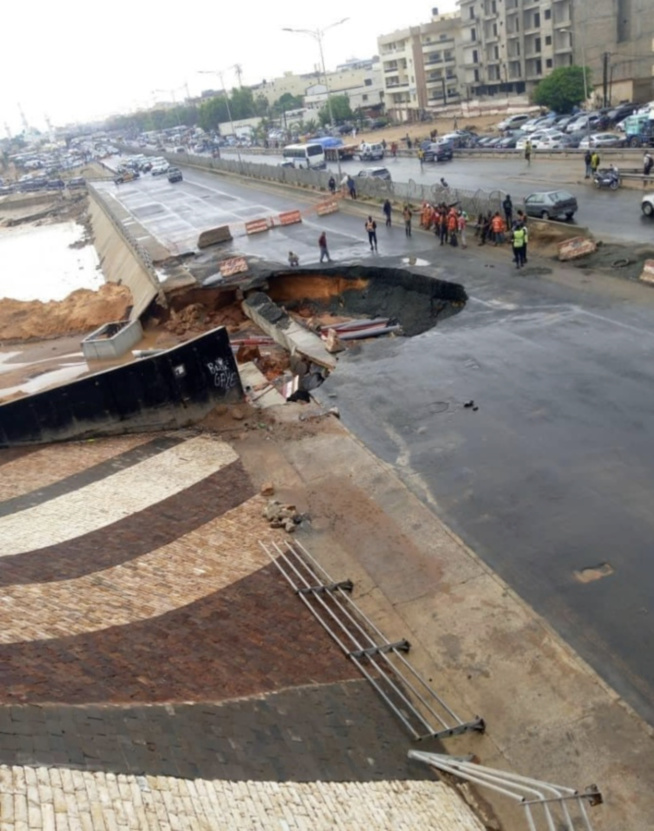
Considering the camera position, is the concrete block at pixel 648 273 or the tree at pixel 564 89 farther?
the tree at pixel 564 89

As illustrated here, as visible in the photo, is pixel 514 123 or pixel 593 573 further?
pixel 514 123

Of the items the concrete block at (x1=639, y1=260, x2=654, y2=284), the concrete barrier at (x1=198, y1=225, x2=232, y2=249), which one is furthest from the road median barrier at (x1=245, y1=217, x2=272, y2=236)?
the concrete block at (x1=639, y1=260, x2=654, y2=284)

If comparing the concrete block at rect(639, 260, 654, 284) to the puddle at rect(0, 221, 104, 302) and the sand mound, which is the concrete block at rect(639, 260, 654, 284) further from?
the puddle at rect(0, 221, 104, 302)

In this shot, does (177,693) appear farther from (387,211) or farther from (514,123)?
(514,123)

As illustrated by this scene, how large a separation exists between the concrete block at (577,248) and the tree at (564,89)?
163 ft

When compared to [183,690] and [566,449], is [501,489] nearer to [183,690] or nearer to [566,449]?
[566,449]

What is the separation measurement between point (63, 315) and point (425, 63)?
88.2 meters

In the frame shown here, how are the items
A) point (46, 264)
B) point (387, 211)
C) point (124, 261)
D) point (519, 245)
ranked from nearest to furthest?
point (519, 245), point (387, 211), point (124, 261), point (46, 264)

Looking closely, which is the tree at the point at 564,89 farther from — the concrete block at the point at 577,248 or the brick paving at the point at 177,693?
the brick paving at the point at 177,693

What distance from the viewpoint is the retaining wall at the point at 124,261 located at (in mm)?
34250

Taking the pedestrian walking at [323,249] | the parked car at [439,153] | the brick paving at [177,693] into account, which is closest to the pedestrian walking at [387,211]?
the pedestrian walking at [323,249]

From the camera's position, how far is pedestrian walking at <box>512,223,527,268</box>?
2683 centimetres

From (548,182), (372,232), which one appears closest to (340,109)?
(548,182)

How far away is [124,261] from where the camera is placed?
152 ft
